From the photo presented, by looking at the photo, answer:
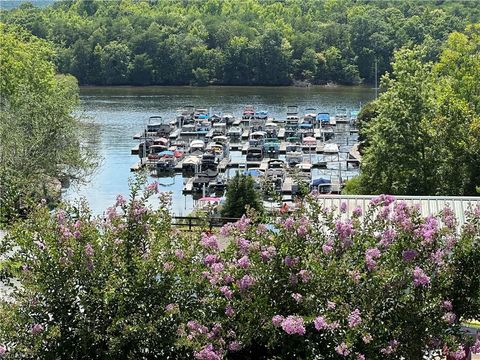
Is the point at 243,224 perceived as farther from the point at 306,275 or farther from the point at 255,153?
the point at 255,153

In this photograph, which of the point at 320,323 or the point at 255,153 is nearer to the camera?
the point at 320,323

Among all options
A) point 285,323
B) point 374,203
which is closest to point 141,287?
point 285,323

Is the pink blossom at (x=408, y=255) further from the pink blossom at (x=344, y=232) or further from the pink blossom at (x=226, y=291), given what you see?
the pink blossom at (x=226, y=291)

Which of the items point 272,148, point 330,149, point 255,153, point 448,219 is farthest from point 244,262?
point 272,148

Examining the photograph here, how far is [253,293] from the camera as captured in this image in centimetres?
871

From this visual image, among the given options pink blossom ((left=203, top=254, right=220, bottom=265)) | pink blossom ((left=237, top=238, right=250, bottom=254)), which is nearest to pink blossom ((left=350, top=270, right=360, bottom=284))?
pink blossom ((left=237, top=238, right=250, bottom=254))

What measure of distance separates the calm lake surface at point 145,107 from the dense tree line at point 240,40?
17.1 ft

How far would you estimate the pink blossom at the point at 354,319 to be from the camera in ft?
26.8

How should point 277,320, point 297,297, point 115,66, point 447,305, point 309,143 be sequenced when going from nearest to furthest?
point 277,320, point 297,297, point 447,305, point 309,143, point 115,66

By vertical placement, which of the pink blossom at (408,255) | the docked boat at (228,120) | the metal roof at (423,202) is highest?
the pink blossom at (408,255)

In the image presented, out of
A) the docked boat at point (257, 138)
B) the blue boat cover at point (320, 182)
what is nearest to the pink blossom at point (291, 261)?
the blue boat cover at point (320, 182)

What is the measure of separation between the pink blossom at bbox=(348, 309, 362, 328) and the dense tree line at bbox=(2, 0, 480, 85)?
8767 centimetres

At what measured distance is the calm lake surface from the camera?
146 ft

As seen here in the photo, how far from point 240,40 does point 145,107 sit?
36745 millimetres
